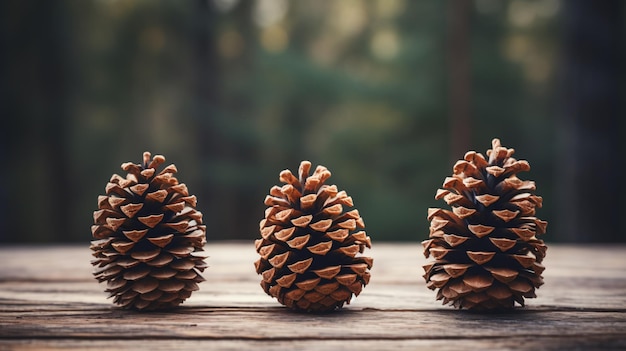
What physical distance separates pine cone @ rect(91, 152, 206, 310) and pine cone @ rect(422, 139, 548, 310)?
46cm

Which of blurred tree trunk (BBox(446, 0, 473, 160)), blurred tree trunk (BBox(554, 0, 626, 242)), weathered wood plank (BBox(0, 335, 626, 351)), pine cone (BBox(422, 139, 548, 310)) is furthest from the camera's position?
blurred tree trunk (BBox(446, 0, 473, 160))

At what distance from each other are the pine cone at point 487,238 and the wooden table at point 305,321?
0.04 metres

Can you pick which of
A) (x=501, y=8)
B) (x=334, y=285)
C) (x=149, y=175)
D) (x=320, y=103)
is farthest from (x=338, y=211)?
(x=320, y=103)

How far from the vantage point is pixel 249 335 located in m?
0.82

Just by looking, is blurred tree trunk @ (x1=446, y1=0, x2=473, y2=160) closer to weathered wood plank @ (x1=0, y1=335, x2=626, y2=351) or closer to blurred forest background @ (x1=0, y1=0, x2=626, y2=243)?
blurred forest background @ (x1=0, y1=0, x2=626, y2=243)

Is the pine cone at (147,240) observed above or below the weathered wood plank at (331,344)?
above

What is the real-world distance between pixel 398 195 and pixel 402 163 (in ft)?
1.63

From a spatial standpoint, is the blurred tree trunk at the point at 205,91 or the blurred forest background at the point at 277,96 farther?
the blurred tree trunk at the point at 205,91

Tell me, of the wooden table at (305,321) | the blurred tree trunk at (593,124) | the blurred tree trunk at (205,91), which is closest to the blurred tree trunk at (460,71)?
the blurred tree trunk at (593,124)

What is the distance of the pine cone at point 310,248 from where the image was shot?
3.13 ft

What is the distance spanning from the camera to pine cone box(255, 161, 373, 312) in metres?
0.95

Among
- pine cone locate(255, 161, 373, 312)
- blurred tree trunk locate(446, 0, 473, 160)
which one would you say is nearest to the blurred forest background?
blurred tree trunk locate(446, 0, 473, 160)

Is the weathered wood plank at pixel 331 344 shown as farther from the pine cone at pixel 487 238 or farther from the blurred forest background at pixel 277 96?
the blurred forest background at pixel 277 96

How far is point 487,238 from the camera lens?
98 cm
